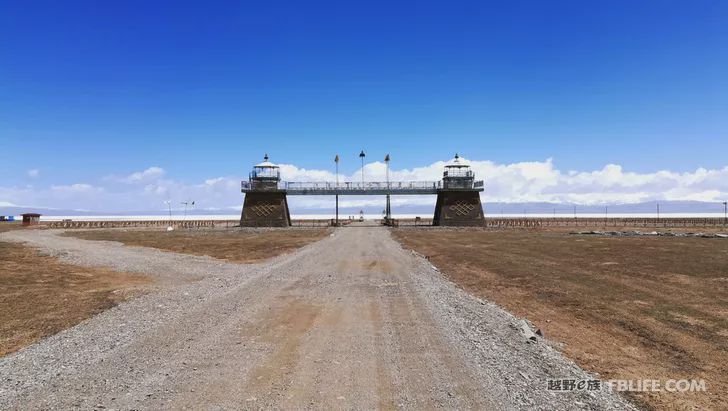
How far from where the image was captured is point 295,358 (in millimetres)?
9062

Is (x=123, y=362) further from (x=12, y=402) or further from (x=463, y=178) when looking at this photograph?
(x=463, y=178)

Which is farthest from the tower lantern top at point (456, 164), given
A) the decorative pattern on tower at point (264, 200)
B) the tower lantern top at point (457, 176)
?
the decorative pattern on tower at point (264, 200)

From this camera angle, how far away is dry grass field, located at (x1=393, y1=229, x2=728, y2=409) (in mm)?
9312

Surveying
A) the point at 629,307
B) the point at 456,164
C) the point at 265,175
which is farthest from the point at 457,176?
the point at 629,307

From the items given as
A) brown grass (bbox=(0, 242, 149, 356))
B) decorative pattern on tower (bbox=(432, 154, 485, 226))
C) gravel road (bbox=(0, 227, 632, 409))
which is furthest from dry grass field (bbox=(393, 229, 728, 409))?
decorative pattern on tower (bbox=(432, 154, 485, 226))

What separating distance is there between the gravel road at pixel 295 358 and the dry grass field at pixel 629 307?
1.40 metres

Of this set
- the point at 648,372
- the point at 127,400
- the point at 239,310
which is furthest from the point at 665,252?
the point at 127,400

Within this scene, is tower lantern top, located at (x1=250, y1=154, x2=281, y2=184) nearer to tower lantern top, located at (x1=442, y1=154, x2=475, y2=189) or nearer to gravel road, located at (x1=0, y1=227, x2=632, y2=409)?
tower lantern top, located at (x1=442, y1=154, x2=475, y2=189)

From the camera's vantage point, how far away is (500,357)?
9367 mm

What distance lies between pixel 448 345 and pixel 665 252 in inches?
1257

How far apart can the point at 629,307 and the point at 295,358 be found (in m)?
12.8

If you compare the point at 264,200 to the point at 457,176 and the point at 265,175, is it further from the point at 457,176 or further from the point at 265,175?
the point at 457,176

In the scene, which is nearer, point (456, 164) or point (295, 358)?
point (295, 358)

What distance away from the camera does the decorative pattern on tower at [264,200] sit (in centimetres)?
7769
